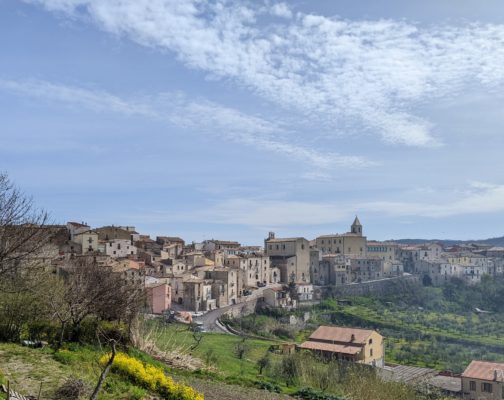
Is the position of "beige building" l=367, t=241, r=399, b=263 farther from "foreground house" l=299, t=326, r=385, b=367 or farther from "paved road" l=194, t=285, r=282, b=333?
"foreground house" l=299, t=326, r=385, b=367

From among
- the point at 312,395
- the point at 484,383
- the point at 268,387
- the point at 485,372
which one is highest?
the point at 268,387

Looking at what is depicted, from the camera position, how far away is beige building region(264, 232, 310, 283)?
86250 mm

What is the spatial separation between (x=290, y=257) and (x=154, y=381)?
7529cm

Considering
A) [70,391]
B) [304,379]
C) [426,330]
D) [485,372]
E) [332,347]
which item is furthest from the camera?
[426,330]

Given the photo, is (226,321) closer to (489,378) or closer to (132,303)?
(489,378)

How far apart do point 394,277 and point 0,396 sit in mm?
96494

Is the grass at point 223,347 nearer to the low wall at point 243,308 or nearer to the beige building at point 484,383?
the beige building at point 484,383

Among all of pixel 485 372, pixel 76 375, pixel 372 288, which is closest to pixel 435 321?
pixel 372 288

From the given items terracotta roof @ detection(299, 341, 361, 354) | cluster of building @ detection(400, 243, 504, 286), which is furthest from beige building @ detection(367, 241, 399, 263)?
terracotta roof @ detection(299, 341, 361, 354)

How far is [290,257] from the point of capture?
285 ft

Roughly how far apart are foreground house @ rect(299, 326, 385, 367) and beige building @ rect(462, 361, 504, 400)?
716cm

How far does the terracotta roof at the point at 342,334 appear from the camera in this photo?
1718 inches

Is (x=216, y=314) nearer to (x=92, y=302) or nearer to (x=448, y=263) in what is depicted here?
(x=92, y=302)

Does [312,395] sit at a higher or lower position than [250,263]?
lower
